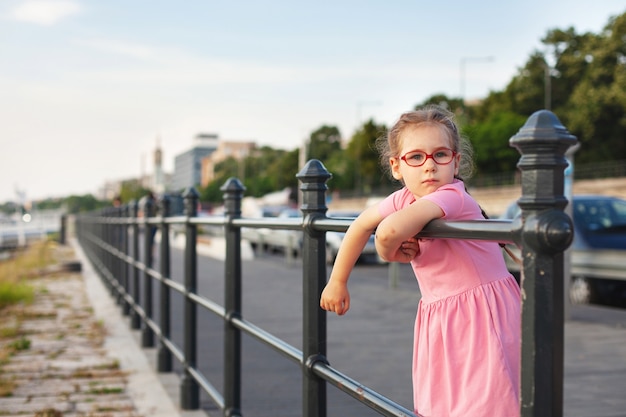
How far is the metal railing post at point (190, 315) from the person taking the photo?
5512mm

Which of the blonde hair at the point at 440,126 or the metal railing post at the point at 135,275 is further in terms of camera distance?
the metal railing post at the point at 135,275

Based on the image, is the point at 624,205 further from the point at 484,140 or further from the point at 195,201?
the point at 484,140

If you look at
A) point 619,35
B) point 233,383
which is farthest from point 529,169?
point 619,35

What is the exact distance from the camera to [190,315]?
560cm

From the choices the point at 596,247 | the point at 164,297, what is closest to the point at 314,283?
the point at 164,297

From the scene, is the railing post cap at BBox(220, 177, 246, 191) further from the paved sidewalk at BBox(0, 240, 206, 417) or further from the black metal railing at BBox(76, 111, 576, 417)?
the paved sidewalk at BBox(0, 240, 206, 417)

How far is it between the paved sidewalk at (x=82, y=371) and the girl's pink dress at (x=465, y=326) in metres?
3.66

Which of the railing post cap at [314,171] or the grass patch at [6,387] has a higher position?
the railing post cap at [314,171]

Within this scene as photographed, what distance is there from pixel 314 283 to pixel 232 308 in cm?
142

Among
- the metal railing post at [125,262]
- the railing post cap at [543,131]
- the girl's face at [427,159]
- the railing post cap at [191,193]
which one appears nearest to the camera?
the railing post cap at [543,131]

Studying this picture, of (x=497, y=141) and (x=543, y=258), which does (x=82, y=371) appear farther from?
(x=497, y=141)

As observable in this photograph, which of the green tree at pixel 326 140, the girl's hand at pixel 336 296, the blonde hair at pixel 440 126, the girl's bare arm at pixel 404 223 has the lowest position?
the girl's hand at pixel 336 296

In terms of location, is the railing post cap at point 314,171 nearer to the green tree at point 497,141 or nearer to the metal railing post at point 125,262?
the metal railing post at point 125,262

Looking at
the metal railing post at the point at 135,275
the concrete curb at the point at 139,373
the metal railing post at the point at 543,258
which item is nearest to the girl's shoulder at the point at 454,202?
the metal railing post at the point at 543,258
